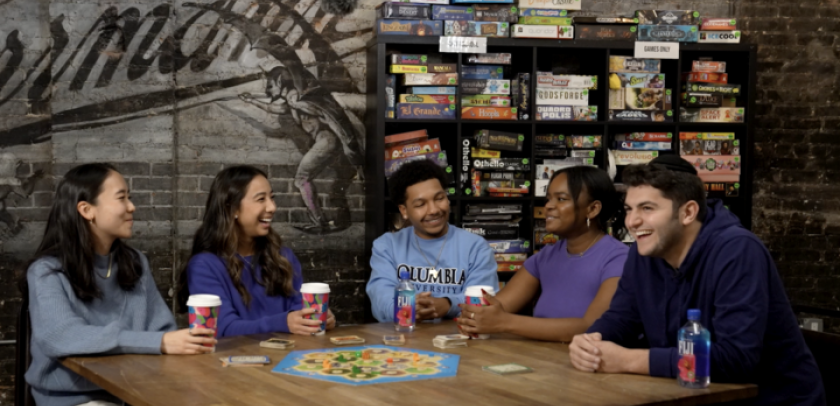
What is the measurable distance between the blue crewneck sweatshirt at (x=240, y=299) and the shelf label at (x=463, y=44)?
1.95 metres

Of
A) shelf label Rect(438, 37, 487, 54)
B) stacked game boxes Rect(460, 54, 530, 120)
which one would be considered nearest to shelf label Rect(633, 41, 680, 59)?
stacked game boxes Rect(460, 54, 530, 120)

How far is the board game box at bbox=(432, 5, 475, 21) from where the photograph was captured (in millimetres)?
5016

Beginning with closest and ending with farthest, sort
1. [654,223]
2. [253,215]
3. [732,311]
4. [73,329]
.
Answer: [732,311]
[654,223]
[73,329]
[253,215]

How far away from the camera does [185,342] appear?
107 inches

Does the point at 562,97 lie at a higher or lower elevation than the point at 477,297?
higher

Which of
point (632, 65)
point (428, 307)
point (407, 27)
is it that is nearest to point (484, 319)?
point (428, 307)

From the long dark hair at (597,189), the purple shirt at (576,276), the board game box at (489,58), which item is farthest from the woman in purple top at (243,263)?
the board game box at (489,58)

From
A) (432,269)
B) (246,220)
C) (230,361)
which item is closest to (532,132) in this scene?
(432,269)

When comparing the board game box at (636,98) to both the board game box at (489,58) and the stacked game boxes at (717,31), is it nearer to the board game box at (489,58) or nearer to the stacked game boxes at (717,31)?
the stacked game boxes at (717,31)

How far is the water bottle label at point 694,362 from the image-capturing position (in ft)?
7.66

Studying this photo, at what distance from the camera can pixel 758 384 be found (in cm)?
255

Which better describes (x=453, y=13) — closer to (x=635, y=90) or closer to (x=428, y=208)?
(x=635, y=90)

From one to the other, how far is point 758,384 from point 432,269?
152 centimetres

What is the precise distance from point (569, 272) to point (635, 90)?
219 cm
